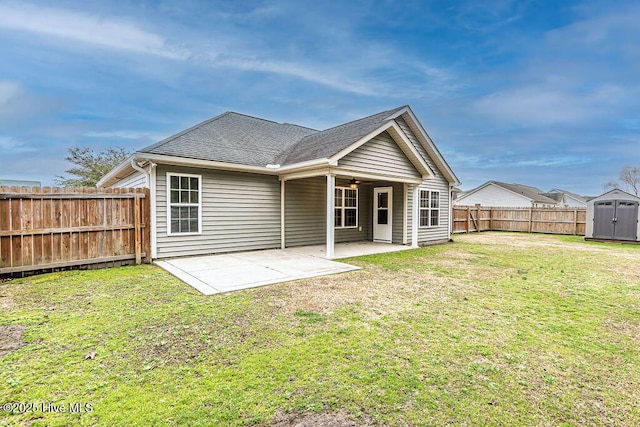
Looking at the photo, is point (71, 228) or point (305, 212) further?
point (305, 212)

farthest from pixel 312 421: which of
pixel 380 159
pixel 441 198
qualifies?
pixel 441 198

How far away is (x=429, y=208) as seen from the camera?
1247 cm

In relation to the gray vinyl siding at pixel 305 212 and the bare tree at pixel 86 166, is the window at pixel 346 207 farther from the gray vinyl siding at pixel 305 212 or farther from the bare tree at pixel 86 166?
the bare tree at pixel 86 166

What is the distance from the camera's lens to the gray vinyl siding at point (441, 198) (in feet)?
39.6

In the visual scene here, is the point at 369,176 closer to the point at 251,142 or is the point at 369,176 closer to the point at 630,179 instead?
the point at 251,142

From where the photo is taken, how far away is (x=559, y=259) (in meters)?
8.91

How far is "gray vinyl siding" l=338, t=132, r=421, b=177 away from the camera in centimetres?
877

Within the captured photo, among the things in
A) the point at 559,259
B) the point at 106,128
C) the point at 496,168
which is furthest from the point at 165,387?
the point at 496,168

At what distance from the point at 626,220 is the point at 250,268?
55.3 feet

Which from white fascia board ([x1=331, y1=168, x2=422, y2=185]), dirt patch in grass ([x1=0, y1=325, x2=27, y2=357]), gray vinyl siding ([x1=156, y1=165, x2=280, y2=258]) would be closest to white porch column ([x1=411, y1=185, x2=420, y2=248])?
white fascia board ([x1=331, y1=168, x2=422, y2=185])

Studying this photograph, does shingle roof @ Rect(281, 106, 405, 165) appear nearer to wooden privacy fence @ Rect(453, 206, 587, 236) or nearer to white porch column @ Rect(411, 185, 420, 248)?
white porch column @ Rect(411, 185, 420, 248)

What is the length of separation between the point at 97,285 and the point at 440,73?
18.3 metres

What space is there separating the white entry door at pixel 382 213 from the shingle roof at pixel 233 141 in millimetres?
4150

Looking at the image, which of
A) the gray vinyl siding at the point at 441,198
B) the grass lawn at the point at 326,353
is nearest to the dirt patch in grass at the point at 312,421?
the grass lawn at the point at 326,353
